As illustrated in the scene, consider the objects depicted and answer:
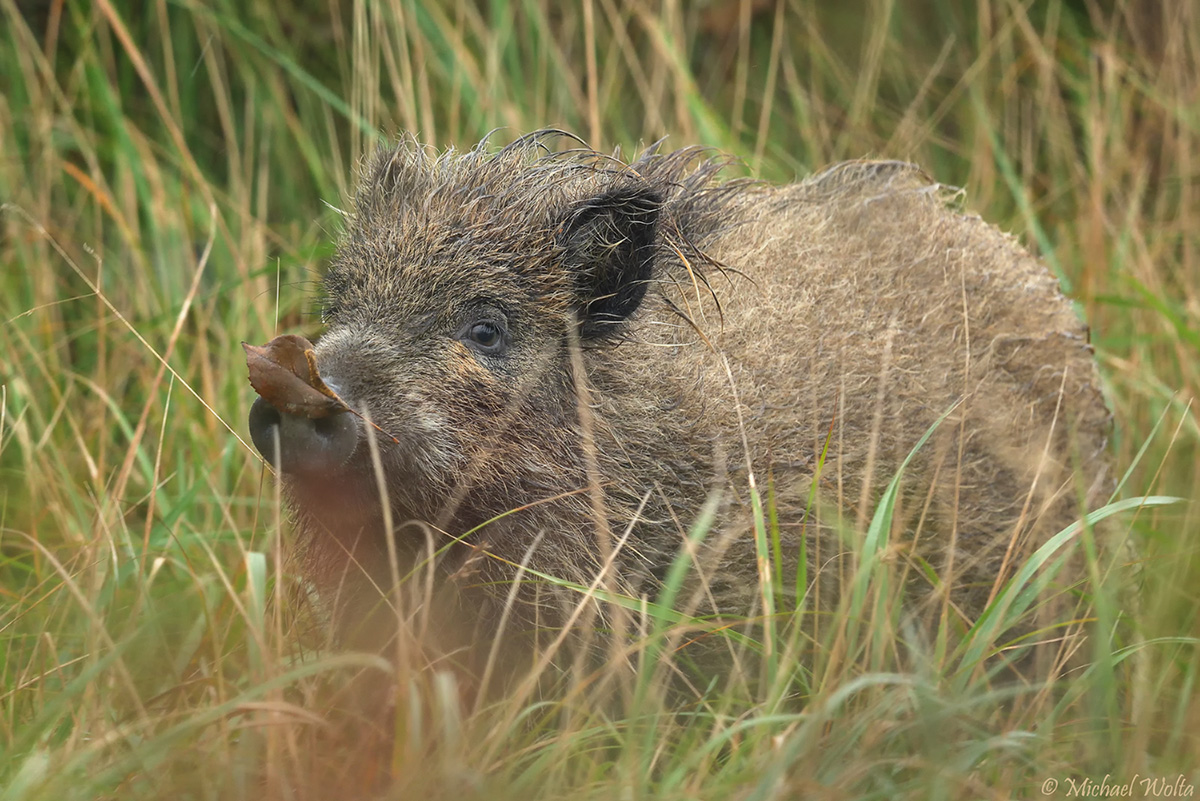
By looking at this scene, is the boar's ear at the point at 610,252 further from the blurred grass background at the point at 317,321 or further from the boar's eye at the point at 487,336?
the blurred grass background at the point at 317,321

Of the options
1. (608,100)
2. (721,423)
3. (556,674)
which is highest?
(608,100)

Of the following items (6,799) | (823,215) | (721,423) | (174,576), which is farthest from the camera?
(823,215)

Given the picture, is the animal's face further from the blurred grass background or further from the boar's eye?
the blurred grass background

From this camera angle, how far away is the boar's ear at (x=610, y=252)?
3316 mm

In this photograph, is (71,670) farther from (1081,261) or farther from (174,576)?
(1081,261)

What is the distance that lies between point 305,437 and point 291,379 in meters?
0.13

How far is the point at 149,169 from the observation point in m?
5.26

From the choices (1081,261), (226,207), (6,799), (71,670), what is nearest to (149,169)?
(226,207)

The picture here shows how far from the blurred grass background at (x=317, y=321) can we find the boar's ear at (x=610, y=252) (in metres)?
0.99

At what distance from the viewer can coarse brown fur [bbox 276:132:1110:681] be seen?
3.11 meters

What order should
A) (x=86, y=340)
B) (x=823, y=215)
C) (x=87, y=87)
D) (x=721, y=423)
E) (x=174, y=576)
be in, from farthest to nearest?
(x=87, y=87), (x=86, y=340), (x=823, y=215), (x=174, y=576), (x=721, y=423)

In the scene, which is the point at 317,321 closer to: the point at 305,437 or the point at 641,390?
the point at 641,390

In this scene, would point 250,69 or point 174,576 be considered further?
point 250,69

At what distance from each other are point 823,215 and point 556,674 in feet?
5.99
